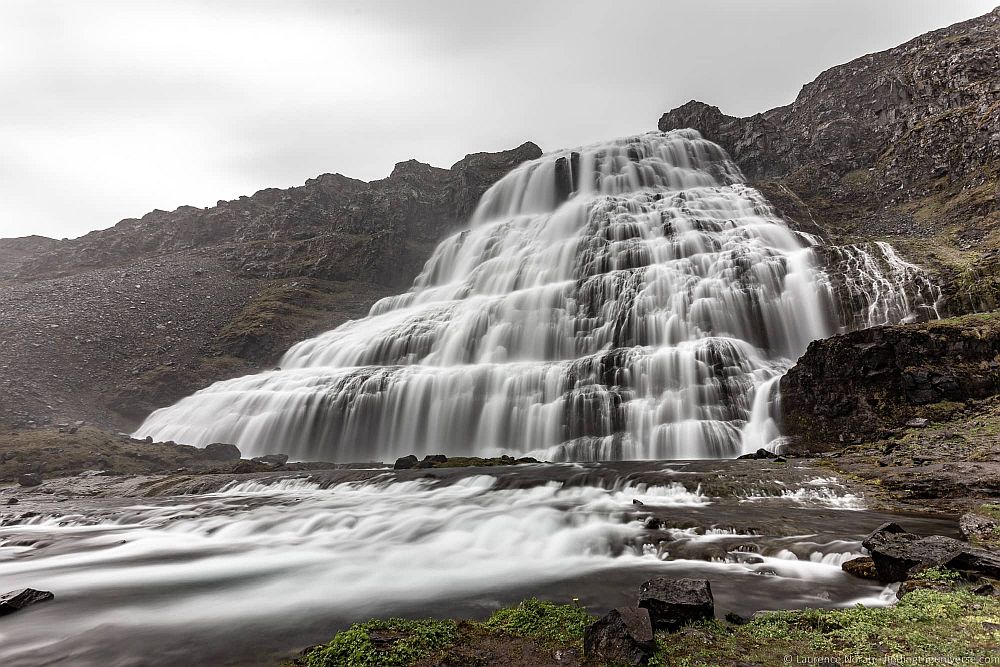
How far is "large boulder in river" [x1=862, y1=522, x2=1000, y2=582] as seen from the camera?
16.5 ft

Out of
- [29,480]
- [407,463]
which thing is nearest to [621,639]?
[407,463]

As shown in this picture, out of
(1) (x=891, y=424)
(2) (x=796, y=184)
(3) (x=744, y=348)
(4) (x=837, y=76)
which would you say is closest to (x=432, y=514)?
(1) (x=891, y=424)

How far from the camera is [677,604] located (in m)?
4.68

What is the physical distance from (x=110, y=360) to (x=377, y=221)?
3302cm

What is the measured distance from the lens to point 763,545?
732 cm

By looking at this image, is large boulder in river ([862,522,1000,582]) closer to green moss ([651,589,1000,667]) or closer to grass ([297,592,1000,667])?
grass ([297,592,1000,667])

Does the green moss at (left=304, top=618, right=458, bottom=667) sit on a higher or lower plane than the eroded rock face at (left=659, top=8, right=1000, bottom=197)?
lower

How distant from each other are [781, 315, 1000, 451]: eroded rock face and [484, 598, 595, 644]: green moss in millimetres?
12603

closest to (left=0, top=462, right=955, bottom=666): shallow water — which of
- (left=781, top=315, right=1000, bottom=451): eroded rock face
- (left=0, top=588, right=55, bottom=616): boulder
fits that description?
(left=0, top=588, right=55, bottom=616): boulder

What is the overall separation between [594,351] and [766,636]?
68.4ft

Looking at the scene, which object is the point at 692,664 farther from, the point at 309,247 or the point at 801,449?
the point at 309,247

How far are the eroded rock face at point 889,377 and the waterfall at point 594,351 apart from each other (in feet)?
5.56

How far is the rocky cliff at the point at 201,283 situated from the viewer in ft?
115

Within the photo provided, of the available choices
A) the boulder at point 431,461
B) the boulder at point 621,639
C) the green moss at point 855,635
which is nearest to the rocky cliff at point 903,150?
the green moss at point 855,635
